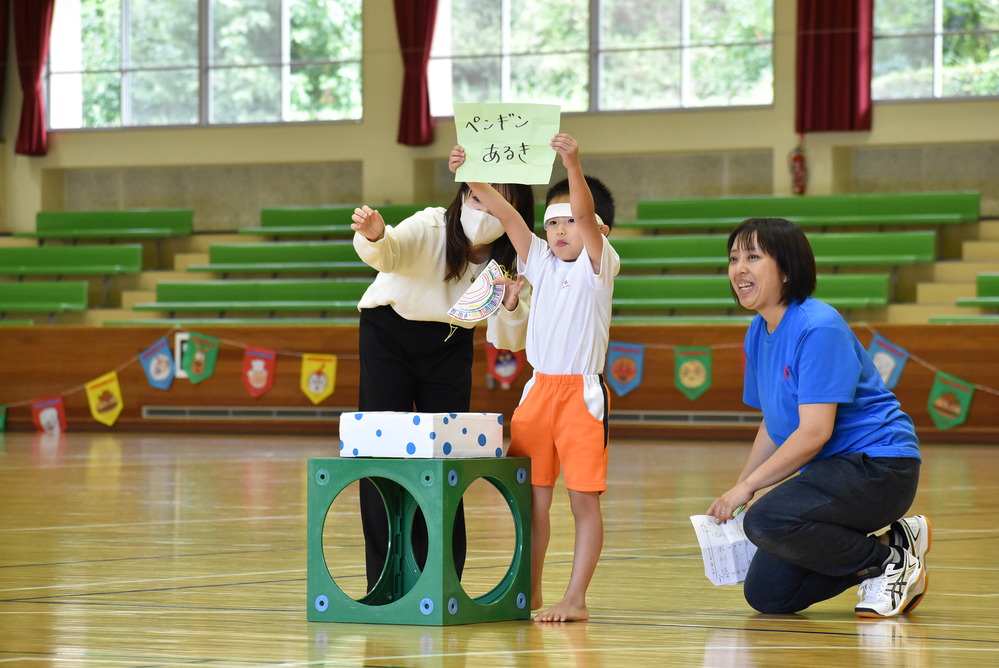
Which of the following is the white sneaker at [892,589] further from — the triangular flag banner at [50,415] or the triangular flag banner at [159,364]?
the triangular flag banner at [50,415]

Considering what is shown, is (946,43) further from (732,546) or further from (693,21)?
(732,546)

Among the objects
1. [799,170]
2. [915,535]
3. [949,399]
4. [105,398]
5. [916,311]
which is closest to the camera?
[915,535]

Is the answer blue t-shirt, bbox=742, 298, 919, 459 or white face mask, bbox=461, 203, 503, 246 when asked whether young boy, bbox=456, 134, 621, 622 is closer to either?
white face mask, bbox=461, 203, 503, 246

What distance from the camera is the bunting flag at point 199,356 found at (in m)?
10.5

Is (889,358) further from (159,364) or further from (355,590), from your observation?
(355,590)

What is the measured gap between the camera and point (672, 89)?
12539 millimetres

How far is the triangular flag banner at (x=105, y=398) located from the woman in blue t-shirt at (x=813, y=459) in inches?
335

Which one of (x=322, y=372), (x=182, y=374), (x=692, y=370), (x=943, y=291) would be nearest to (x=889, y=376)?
(x=692, y=370)

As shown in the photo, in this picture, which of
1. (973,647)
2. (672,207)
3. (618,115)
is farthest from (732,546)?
(618,115)

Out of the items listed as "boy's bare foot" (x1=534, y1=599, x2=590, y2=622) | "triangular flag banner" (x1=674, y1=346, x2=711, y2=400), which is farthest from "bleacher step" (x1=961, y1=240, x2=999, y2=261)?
"boy's bare foot" (x1=534, y1=599, x2=590, y2=622)

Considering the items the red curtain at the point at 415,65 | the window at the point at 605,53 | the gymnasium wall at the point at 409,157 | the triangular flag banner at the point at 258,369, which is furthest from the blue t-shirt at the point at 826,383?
the red curtain at the point at 415,65

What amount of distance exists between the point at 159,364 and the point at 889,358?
5.65 metres

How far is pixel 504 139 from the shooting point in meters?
2.80

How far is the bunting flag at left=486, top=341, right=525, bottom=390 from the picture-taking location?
9820 millimetres
